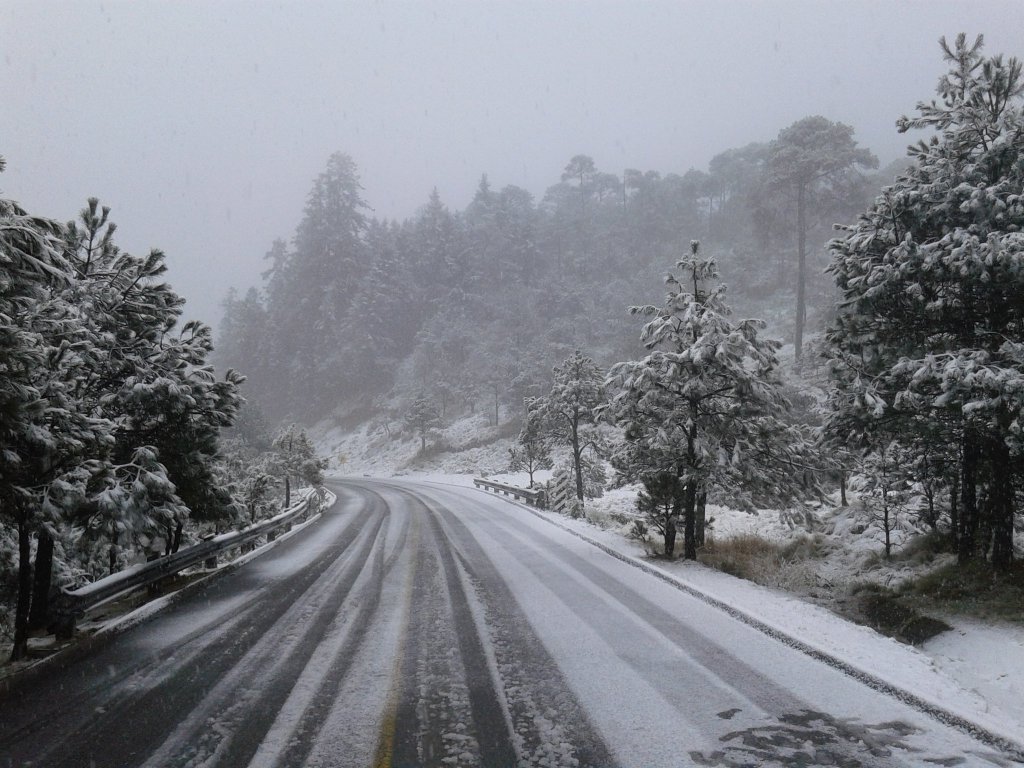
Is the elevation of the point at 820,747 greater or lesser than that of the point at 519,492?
greater

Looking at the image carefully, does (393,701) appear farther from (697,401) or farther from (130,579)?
(697,401)

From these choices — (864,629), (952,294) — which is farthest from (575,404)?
(864,629)

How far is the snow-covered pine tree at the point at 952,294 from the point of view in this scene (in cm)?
819

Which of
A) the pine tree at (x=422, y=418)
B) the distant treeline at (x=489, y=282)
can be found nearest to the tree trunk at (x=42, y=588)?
the distant treeline at (x=489, y=282)

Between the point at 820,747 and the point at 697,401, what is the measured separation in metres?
7.74

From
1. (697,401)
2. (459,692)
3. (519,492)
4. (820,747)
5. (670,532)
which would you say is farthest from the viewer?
(519,492)

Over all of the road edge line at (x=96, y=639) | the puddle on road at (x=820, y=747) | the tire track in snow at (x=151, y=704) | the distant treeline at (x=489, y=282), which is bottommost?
the road edge line at (x=96, y=639)

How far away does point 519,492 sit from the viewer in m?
25.6

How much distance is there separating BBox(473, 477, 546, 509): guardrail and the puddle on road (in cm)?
1812

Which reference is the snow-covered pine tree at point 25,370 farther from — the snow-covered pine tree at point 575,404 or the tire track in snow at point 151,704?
the snow-covered pine tree at point 575,404

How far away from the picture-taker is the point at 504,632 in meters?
7.05

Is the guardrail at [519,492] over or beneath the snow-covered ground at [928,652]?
beneath

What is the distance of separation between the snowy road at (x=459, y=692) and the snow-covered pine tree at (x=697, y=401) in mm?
3072

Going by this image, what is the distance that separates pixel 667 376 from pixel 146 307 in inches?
373
